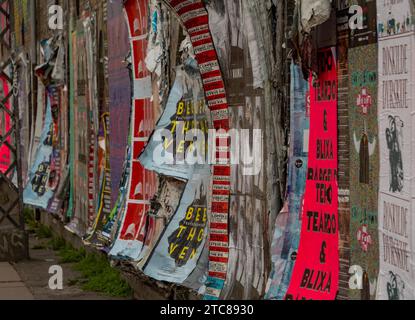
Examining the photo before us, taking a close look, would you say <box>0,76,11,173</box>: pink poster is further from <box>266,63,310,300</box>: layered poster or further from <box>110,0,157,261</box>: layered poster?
<box>266,63,310,300</box>: layered poster

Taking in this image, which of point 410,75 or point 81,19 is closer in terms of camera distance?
point 410,75

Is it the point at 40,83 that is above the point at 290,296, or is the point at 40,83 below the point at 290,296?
above

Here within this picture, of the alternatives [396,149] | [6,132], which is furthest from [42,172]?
[396,149]

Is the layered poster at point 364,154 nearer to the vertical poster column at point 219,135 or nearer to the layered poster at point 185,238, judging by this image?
the vertical poster column at point 219,135

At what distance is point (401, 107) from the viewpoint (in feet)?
18.5

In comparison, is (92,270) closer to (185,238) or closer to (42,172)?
(185,238)

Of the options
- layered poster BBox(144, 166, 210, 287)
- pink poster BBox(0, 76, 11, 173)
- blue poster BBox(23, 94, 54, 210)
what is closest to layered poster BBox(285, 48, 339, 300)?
layered poster BBox(144, 166, 210, 287)

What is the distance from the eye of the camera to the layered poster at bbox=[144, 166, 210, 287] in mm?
8617

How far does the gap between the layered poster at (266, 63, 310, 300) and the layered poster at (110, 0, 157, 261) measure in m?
3.06

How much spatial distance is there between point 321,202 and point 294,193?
410 mm

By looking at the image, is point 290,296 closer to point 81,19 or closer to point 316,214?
point 316,214

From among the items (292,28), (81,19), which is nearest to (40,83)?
(81,19)

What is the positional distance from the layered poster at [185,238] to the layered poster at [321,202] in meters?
1.76
